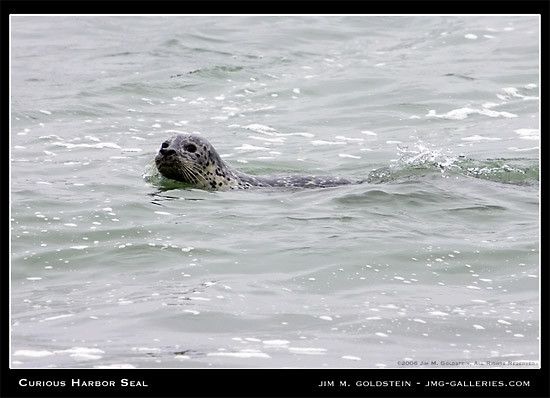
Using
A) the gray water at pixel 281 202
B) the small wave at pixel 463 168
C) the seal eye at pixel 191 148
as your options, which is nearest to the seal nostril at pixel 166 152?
the seal eye at pixel 191 148

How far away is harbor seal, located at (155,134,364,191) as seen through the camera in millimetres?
10523

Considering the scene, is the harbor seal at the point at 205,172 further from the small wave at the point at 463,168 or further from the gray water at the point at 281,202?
the small wave at the point at 463,168

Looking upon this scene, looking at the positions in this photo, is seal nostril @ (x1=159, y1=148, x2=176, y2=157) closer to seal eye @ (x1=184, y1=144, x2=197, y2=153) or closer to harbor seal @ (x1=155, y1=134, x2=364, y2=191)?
harbor seal @ (x1=155, y1=134, x2=364, y2=191)

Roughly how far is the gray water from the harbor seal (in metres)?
0.25

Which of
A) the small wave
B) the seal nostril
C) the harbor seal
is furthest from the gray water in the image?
the seal nostril

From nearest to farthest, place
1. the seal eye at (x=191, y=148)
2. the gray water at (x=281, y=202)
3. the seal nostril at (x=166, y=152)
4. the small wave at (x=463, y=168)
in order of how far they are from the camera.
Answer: the gray water at (x=281, y=202) → the seal nostril at (x=166, y=152) → the seal eye at (x=191, y=148) → the small wave at (x=463, y=168)

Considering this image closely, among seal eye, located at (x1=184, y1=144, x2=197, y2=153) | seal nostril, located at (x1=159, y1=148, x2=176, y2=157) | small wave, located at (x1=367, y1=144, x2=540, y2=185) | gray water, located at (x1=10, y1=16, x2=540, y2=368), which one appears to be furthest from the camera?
small wave, located at (x1=367, y1=144, x2=540, y2=185)

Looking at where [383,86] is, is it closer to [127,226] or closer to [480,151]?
[480,151]

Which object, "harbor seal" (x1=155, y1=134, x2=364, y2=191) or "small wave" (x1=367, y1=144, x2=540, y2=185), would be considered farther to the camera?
"small wave" (x1=367, y1=144, x2=540, y2=185)

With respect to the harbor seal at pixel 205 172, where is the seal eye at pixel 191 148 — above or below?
above

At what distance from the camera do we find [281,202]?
10234 mm

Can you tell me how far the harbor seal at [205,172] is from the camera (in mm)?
10523

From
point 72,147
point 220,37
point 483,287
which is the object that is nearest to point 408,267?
point 483,287

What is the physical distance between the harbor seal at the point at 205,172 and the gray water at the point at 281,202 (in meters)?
0.25
